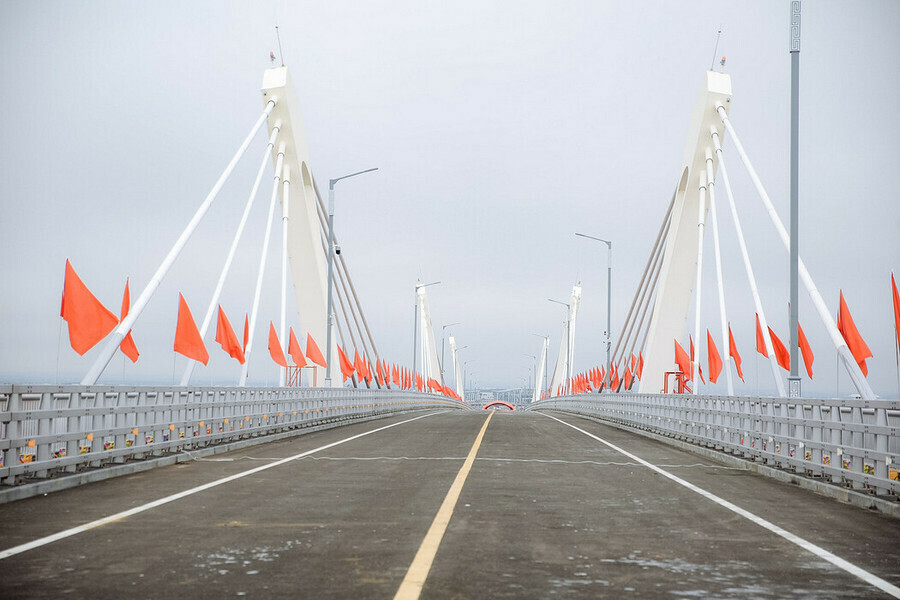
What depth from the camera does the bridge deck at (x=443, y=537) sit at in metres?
6.24

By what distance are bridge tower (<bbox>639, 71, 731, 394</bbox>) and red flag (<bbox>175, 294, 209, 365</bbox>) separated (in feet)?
83.1

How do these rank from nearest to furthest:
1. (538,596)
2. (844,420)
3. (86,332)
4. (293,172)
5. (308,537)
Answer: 1. (538,596)
2. (308,537)
3. (844,420)
4. (86,332)
5. (293,172)

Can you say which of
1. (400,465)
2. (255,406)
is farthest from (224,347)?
(400,465)

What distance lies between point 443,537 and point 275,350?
31.5 m

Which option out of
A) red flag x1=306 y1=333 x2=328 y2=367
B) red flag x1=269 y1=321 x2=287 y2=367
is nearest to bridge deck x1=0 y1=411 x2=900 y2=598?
red flag x1=269 y1=321 x2=287 y2=367

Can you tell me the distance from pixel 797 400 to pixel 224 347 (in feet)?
79.9

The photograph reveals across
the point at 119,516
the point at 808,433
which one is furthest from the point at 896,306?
the point at 119,516

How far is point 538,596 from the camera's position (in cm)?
591

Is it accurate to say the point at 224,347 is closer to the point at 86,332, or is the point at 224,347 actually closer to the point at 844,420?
the point at 86,332

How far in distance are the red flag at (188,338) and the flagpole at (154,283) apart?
9.07ft

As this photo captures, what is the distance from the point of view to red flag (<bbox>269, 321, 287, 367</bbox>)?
36719mm

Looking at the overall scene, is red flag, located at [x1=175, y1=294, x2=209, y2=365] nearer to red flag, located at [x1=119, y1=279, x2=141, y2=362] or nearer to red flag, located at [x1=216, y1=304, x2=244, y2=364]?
red flag, located at [x1=119, y1=279, x2=141, y2=362]

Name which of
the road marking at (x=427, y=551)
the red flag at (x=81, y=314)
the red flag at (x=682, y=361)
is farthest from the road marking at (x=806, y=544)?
the red flag at (x=682, y=361)

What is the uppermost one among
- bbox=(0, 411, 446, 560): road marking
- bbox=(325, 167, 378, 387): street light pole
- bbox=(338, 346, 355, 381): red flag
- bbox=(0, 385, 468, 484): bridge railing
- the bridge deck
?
bbox=(325, 167, 378, 387): street light pole
